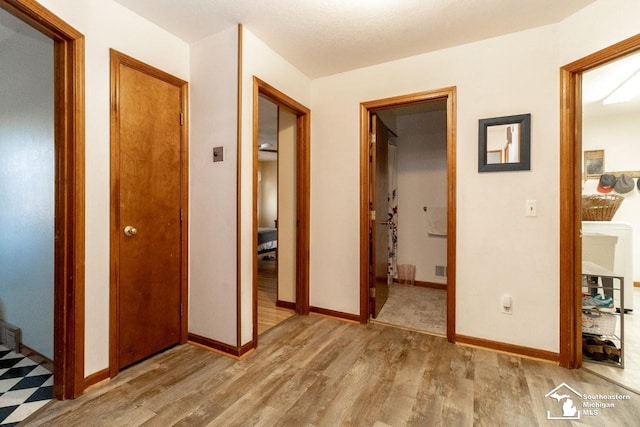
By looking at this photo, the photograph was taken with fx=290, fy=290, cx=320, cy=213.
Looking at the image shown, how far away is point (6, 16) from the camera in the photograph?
6.18ft

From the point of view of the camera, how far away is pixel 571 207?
2039mm

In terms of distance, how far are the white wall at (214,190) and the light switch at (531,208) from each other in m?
2.19

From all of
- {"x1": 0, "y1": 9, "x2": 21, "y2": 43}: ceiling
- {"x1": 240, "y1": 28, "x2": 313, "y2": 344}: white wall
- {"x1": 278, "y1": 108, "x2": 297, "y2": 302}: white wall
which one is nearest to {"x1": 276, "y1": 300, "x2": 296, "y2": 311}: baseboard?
{"x1": 278, "y1": 108, "x2": 297, "y2": 302}: white wall

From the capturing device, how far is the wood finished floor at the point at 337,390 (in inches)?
60.0

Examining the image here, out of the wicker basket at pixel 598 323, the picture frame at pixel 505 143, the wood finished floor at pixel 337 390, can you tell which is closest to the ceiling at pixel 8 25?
the wood finished floor at pixel 337 390

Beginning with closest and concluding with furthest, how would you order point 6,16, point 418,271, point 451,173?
point 6,16
point 451,173
point 418,271

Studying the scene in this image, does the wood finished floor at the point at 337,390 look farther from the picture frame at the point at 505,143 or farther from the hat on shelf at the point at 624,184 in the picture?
the hat on shelf at the point at 624,184

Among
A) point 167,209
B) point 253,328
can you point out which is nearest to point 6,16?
point 167,209

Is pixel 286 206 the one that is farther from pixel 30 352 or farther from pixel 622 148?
pixel 622 148

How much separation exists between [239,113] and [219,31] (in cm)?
69

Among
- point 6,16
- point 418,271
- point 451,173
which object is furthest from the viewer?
point 418,271

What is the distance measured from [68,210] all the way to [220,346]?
1365mm

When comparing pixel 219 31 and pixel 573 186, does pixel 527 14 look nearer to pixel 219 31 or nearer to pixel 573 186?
pixel 573 186

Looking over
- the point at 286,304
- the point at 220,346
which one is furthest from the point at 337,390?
the point at 286,304
